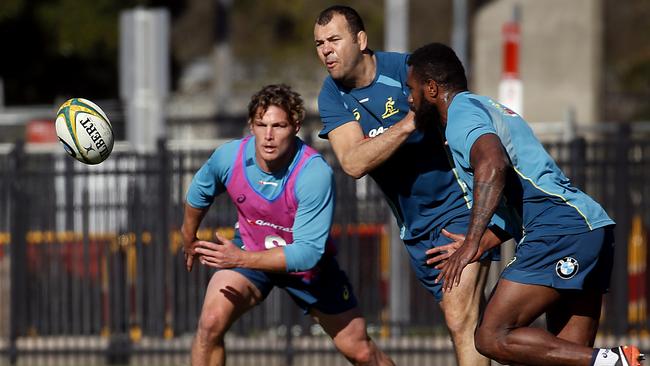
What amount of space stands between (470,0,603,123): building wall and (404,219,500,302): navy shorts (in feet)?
25.2

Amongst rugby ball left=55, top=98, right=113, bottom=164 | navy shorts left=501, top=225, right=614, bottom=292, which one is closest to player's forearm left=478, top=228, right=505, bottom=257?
navy shorts left=501, top=225, right=614, bottom=292

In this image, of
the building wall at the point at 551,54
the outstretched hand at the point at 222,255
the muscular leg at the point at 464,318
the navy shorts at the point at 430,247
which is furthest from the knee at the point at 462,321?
the building wall at the point at 551,54

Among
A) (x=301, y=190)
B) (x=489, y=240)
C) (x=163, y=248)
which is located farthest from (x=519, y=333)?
(x=163, y=248)

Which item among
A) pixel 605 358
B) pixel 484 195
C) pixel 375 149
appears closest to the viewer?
pixel 484 195

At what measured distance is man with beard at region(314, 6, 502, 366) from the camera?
7.88 m

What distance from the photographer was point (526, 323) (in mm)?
7172

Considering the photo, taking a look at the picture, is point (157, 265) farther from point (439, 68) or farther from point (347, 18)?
point (439, 68)

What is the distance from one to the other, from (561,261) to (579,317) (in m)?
0.60

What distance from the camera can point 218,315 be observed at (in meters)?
8.21

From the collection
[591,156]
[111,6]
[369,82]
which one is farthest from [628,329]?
[111,6]

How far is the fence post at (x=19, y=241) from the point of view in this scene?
1327 centimetres

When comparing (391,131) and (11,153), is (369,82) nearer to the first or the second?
(391,131)

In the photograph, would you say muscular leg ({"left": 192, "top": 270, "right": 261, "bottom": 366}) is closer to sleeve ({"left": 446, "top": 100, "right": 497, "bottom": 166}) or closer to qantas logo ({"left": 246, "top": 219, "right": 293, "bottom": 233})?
qantas logo ({"left": 246, "top": 219, "right": 293, "bottom": 233})

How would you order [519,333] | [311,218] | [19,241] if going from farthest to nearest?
1. [19,241]
2. [311,218]
3. [519,333]
